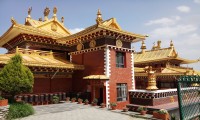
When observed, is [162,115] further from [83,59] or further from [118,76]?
[83,59]

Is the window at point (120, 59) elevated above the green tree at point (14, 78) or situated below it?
above

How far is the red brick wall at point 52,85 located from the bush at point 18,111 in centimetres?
492

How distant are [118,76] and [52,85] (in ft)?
21.7

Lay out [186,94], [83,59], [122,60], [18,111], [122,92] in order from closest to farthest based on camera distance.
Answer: [186,94] < [18,111] < [122,92] < [122,60] < [83,59]

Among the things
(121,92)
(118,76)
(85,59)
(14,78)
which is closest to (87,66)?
(85,59)

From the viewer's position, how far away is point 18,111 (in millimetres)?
11680

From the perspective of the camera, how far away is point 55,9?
24859 mm

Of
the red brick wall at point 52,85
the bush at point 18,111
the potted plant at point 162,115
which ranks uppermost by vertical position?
the red brick wall at point 52,85

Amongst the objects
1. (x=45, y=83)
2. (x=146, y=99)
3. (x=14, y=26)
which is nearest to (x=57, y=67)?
(x=45, y=83)

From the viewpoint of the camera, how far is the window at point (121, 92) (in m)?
17.7

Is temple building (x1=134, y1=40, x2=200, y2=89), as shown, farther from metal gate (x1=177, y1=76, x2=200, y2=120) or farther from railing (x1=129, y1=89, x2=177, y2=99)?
metal gate (x1=177, y1=76, x2=200, y2=120)

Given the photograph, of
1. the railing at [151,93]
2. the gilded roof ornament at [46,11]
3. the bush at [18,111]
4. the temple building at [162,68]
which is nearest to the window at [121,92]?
the railing at [151,93]

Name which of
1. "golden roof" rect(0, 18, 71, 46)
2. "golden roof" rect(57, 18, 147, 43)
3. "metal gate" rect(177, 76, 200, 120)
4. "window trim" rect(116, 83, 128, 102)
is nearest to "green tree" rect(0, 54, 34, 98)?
"golden roof" rect(0, 18, 71, 46)

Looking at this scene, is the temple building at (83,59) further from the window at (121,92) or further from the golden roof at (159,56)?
the golden roof at (159,56)
